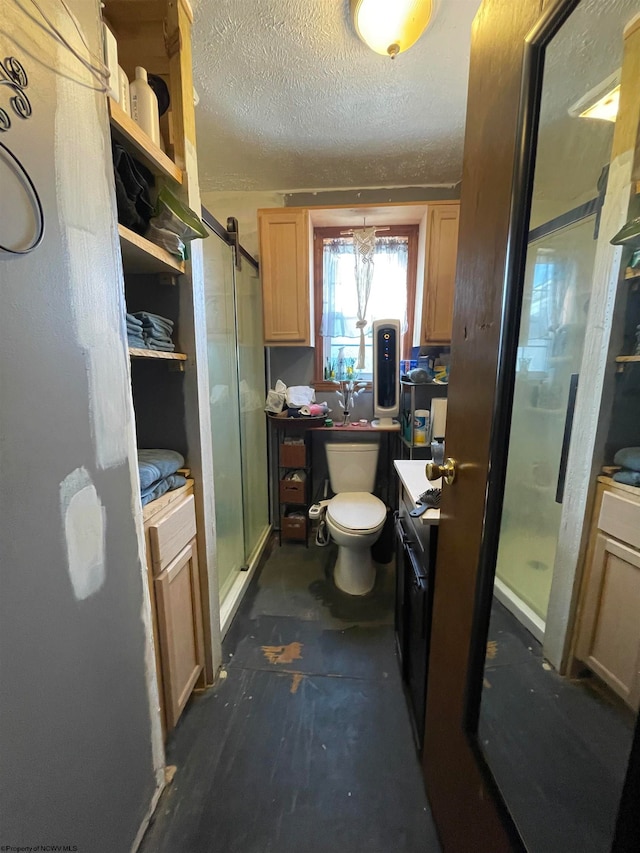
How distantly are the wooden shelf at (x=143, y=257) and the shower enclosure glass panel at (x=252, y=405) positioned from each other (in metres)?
0.82

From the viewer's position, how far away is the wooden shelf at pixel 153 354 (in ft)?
Answer: 3.13

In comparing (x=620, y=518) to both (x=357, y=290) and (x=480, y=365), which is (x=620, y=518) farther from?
(x=357, y=290)

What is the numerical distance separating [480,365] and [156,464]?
0.97 meters

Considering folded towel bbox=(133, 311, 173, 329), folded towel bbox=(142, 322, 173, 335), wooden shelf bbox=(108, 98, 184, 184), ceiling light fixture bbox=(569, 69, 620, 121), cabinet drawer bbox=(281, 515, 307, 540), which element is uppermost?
wooden shelf bbox=(108, 98, 184, 184)

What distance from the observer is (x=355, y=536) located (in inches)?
73.5

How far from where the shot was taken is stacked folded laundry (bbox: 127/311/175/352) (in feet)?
3.33

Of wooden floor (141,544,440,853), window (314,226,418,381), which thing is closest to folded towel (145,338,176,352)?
wooden floor (141,544,440,853)

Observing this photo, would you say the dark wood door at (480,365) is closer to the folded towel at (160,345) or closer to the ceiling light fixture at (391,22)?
the ceiling light fixture at (391,22)

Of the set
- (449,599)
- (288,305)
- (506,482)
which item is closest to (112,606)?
(449,599)

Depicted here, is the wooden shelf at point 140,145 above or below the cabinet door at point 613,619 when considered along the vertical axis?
above

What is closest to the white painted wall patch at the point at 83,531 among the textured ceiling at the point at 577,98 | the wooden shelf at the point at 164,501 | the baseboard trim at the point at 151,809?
the wooden shelf at the point at 164,501

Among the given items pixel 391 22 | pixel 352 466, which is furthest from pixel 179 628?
pixel 391 22

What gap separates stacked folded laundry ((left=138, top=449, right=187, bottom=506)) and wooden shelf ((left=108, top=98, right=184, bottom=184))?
867 mm

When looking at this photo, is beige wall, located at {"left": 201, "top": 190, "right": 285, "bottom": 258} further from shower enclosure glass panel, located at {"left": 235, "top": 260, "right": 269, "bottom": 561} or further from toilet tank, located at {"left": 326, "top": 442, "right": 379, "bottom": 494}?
toilet tank, located at {"left": 326, "top": 442, "right": 379, "bottom": 494}
